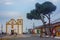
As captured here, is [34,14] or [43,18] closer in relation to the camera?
[43,18]

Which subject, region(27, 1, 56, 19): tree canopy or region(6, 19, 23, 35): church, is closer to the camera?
region(27, 1, 56, 19): tree canopy

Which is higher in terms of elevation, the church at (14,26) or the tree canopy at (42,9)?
the tree canopy at (42,9)

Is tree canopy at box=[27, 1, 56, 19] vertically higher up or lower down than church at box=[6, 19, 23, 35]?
higher up

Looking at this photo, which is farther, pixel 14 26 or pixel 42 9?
pixel 14 26

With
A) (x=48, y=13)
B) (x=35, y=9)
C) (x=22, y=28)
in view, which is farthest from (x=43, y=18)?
(x=22, y=28)

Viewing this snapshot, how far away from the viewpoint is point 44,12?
255 feet

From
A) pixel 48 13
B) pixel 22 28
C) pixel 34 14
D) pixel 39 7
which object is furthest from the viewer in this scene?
pixel 22 28

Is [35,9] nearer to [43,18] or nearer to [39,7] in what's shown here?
[39,7]

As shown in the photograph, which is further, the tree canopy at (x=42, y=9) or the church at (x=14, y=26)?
the church at (x=14, y=26)

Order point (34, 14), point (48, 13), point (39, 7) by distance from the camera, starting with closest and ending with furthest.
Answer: point (48, 13) → point (39, 7) → point (34, 14)

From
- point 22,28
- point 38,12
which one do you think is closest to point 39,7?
point 38,12

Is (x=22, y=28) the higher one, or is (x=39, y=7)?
(x=39, y=7)

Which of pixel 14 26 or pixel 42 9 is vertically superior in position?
pixel 42 9

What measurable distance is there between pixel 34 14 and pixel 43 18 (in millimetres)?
11495
